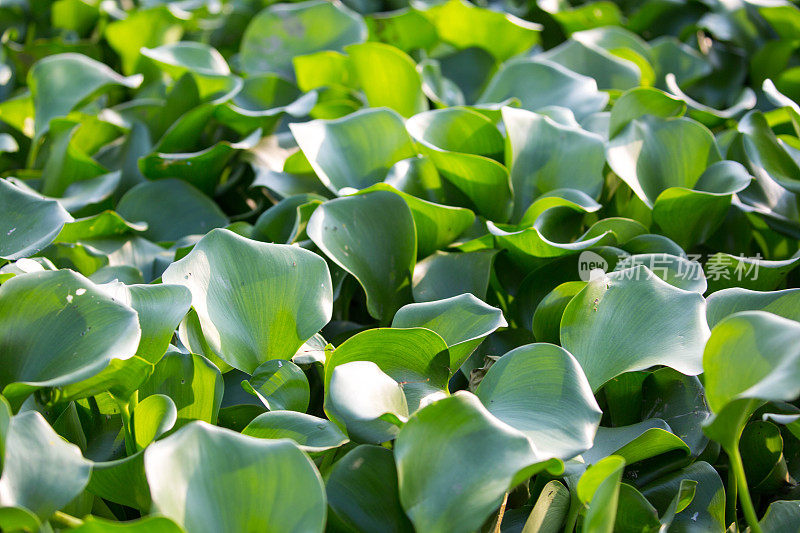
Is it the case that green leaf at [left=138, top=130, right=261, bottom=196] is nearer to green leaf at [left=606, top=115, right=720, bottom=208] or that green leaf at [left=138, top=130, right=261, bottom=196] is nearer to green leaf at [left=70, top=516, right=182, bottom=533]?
green leaf at [left=606, top=115, right=720, bottom=208]

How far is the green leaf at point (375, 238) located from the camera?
71 centimetres

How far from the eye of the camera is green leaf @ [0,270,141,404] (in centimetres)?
54

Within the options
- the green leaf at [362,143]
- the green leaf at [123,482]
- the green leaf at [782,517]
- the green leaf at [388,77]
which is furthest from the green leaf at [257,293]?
the green leaf at [388,77]

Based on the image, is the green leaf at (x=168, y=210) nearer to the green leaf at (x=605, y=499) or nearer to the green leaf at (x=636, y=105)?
the green leaf at (x=636, y=105)

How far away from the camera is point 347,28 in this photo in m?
1.22

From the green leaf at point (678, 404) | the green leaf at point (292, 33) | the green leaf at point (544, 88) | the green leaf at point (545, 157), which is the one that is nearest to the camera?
the green leaf at point (678, 404)

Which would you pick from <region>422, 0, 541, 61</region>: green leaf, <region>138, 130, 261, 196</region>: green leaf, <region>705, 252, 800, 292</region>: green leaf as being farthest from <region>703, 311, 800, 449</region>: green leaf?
<region>422, 0, 541, 61</region>: green leaf

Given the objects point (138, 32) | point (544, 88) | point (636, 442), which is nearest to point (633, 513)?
point (636, 442)

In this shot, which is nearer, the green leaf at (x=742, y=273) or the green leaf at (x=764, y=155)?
the green leaf at (x=742, y=273)

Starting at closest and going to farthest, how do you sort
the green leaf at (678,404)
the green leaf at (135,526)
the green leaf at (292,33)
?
the green leaf at (135,526)
the green leaf at (678,404)
the green leaf at (292,33)

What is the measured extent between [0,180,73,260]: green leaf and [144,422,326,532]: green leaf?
0.31m

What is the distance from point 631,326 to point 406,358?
181mm

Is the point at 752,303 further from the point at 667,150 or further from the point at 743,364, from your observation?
the point at 667,150

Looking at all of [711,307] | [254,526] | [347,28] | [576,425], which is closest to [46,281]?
[254,526]
